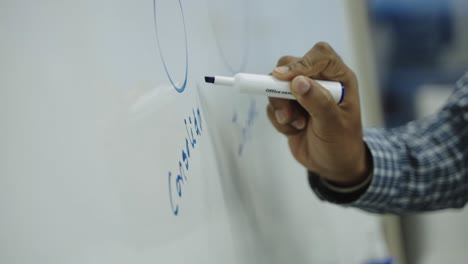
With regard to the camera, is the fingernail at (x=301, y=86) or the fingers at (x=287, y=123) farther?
the fingers at (x=287, y=123)

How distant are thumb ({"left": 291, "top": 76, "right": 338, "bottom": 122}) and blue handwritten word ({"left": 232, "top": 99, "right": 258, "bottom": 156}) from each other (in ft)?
0.22

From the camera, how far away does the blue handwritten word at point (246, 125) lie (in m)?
0.52

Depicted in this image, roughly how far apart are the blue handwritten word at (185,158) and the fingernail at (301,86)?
0.25ft

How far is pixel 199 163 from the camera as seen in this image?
1.38 ft

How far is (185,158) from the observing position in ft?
1.30

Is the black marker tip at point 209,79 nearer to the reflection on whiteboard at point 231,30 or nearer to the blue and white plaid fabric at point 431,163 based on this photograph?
the reflection on whiteboard at point 231,30

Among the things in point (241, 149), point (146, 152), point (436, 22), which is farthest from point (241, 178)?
point (436, 22)

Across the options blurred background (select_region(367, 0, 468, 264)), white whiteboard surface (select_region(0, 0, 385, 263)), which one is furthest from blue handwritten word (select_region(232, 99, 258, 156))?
blurred background (select_region(367, 0, 468, 264))

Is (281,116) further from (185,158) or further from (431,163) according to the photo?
(431,163)

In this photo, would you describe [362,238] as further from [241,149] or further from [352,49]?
[241,149]

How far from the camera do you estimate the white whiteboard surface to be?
11.1 inches

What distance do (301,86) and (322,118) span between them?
0.07 metres

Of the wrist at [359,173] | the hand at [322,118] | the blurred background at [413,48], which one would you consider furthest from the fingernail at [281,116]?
the blurred background at [413,48]

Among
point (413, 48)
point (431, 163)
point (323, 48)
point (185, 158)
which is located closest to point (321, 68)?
point (323, 48)
